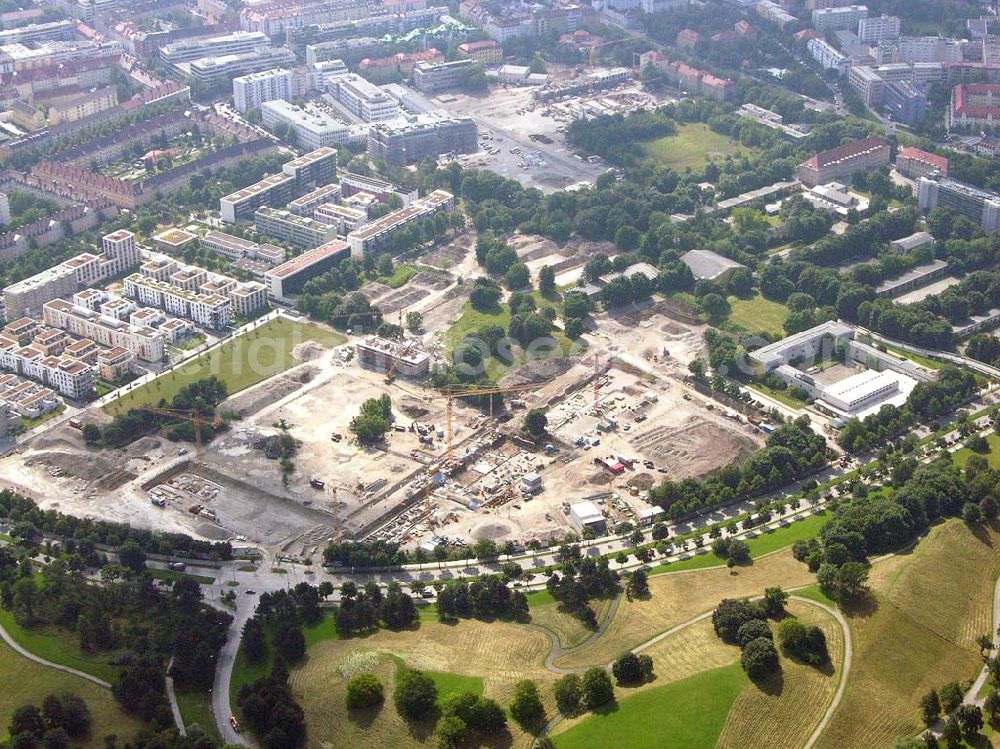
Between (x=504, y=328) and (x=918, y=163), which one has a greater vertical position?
(x=918, y=163)

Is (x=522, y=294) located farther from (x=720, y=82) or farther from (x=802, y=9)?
(x=802, y=9)

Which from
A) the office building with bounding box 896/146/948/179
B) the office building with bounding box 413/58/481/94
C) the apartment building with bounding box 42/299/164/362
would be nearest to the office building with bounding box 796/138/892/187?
the office building with bounding box 896/146/948/179

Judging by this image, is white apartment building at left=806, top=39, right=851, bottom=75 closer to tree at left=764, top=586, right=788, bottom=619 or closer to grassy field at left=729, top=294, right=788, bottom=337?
grassy field at left=729, top=294, right=788, bottom=337

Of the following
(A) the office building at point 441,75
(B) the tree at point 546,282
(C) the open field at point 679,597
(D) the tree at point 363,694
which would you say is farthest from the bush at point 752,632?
(A) the office building at point 441,75

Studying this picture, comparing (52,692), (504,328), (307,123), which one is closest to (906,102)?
(307,123)

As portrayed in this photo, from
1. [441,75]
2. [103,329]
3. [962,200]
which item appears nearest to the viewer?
[103,329]

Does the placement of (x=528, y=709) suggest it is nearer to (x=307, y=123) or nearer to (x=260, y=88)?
(x=307, y=123)
